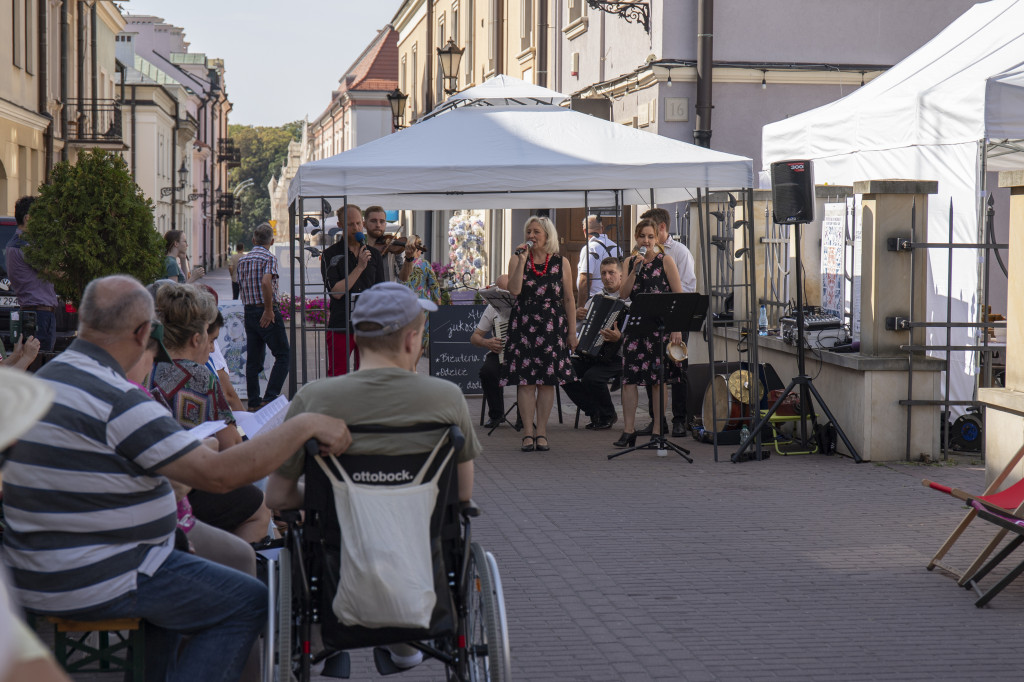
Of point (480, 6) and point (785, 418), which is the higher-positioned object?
point (480, 6)

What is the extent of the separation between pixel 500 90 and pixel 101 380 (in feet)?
36.2

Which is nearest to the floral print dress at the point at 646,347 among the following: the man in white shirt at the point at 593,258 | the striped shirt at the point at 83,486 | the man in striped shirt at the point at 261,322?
the man in white shirt at the point at 593,258

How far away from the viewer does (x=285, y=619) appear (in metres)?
3.57

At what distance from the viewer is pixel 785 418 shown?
10.4 m

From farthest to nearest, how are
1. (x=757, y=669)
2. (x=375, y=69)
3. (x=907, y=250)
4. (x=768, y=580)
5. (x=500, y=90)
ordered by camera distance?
1. (x=375, y=69)
2. (x=500, y=90)
3. (x=907, y=250)
4. (x=768, y=580)
5. (x=757, y=669)

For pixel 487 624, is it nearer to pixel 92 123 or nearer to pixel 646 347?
pixel 646 347

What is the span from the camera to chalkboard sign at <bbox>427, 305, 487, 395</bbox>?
1290 cm

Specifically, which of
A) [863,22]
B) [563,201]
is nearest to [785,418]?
[563,201]

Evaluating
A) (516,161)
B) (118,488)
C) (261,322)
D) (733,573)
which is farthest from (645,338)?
(118,488)

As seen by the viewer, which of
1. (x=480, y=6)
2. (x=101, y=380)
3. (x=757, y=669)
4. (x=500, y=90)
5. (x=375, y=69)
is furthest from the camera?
(x=375, y=69)

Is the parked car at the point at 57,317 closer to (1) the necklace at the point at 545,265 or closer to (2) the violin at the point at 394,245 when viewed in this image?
(2) the violin at the point at 394,245

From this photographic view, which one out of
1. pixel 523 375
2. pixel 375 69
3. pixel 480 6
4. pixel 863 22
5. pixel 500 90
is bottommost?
pixel 523 375

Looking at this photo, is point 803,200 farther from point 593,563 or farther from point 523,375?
point 593,563

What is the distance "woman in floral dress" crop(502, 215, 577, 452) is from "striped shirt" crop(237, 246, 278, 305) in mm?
3384
